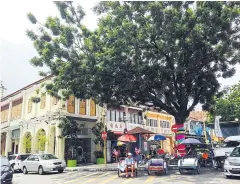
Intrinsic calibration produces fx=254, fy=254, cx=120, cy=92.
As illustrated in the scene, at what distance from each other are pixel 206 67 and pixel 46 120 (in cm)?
1738

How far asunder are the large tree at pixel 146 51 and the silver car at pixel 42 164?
484 centimetres

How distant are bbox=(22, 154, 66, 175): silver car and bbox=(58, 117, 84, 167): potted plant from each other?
17.3 ft

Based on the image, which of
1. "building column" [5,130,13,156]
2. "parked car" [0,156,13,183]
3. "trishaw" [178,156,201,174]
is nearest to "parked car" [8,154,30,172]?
"parked car" [0,156,13,183]

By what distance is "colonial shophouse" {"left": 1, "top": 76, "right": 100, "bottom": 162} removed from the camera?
85.4ft

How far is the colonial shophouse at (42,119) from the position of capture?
2602 cm

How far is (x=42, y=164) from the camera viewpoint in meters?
17.8

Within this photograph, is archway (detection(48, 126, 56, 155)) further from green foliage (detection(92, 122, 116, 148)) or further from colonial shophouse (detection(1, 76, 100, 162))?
green foliage (detection(92, 122, 116, 148))

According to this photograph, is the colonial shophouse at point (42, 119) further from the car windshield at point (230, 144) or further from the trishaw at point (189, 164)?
the car windshield at point (230, 144)

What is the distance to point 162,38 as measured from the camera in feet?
Result: 47.1

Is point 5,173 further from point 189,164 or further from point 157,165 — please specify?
point 189,164

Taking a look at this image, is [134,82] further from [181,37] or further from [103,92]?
[181,37]

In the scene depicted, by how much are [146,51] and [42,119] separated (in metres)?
16.1

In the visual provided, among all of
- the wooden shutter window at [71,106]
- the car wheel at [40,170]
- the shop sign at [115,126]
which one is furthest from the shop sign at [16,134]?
the car wheel at [40,170]

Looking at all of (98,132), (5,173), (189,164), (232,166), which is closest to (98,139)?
(98,132)
